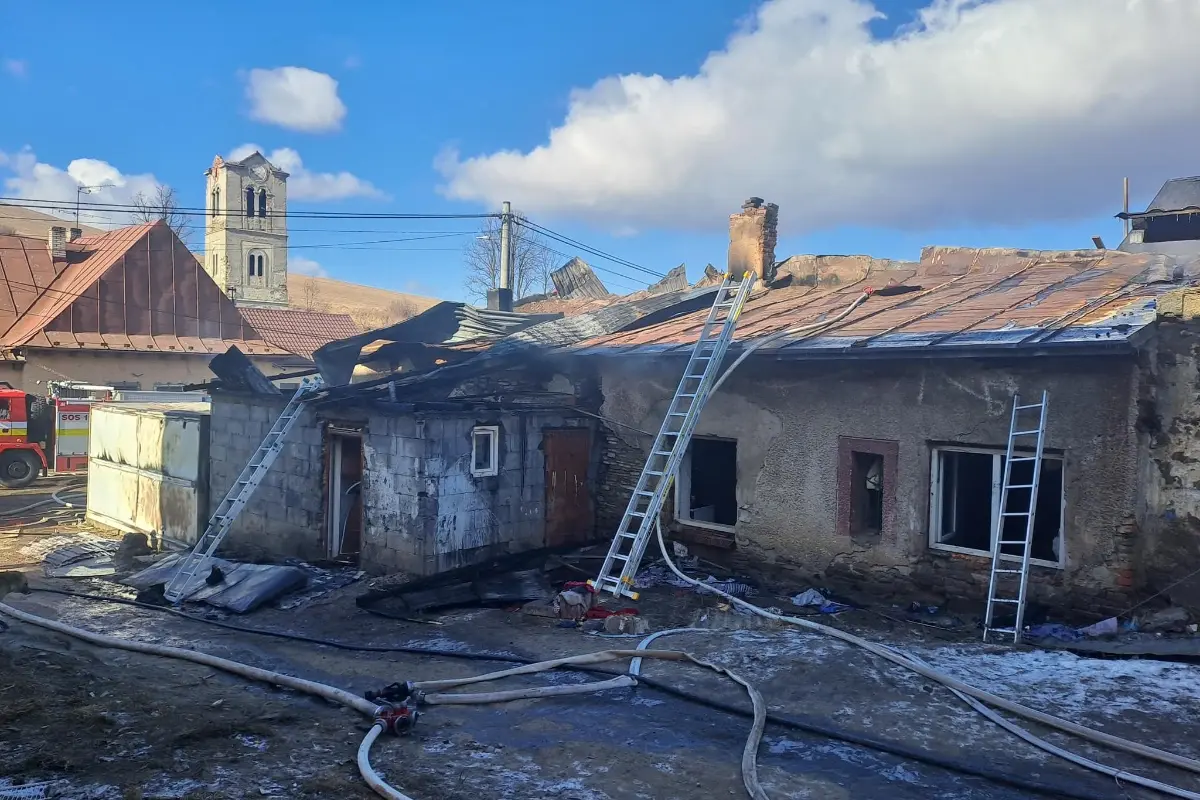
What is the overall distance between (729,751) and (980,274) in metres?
8.80

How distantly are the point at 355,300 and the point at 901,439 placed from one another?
95.8 m

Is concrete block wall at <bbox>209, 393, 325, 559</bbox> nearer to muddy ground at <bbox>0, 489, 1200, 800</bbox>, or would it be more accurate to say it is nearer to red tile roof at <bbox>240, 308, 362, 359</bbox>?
muddy ground at <bbox>0, 489, 1200, 800</bbox>

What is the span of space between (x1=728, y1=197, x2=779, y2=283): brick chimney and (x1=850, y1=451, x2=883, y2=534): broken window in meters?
5.09

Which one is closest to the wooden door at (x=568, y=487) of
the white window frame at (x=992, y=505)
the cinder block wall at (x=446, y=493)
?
the cinder block wall at (x=446, y=493)

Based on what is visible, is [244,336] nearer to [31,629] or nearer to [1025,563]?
[31,629]

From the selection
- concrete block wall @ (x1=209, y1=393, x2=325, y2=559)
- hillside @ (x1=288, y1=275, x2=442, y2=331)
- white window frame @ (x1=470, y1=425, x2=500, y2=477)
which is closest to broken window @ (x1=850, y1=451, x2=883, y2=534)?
white window frame @ (x1=470, y1=425, x2=500, y2=477)

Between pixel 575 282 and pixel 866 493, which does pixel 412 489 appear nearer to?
pixel 866 493

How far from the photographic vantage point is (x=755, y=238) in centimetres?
1392

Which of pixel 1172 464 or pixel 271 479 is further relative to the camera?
pixel 271 479

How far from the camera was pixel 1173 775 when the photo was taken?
15.8 ft

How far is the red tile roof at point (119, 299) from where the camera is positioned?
25641mm

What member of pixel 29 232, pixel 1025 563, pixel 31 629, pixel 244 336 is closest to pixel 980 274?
pixel 1025 563

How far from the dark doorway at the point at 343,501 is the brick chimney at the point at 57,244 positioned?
2415 centimetres

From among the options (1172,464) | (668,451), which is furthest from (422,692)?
(1172,464)
